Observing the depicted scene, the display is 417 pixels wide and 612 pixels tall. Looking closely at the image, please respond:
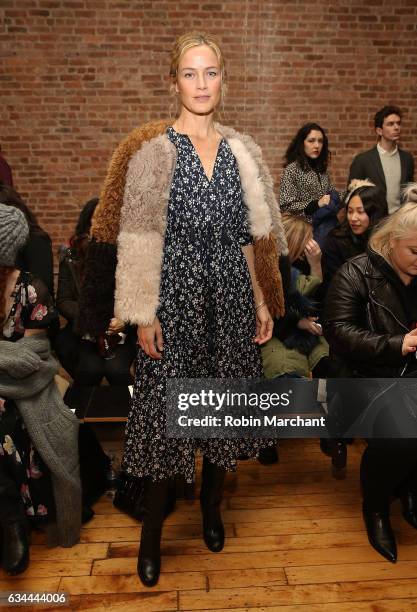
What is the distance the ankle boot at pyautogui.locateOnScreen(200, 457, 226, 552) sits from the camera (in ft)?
6.40

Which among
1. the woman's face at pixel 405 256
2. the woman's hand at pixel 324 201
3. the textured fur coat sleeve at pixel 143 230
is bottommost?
the woman's hand at pixel 324 201

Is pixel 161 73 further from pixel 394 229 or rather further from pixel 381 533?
pixel 381 533

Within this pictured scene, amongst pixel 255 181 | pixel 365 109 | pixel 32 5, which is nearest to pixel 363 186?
pixel 255 181

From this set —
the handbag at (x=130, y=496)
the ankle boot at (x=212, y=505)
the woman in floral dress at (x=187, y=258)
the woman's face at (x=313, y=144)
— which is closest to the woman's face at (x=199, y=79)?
the woman in floral dress at (x=187, y=258)

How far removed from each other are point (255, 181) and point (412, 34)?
4.17m

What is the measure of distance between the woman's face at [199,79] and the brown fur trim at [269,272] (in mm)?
428

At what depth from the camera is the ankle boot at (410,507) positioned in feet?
7.12

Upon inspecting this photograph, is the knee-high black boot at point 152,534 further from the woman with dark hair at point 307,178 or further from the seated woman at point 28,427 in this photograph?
the woman with dark hair at point 307,178

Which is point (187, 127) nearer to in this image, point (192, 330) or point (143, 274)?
point (143, 274)

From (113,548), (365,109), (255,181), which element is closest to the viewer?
(255,181)

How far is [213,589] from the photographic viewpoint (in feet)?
6.03

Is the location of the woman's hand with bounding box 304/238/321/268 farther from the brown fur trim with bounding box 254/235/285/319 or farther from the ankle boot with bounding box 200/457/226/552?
the ankle boot with bounding box 200/457/226/552

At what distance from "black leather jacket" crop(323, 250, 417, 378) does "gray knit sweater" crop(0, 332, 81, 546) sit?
1.00 metres

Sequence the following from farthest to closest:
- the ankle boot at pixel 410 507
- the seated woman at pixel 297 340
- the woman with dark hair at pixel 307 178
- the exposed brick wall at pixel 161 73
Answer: the exposed brick wall at pixel 161 73 < the woman with dark hair at pixel 307 178 < the seated woman at pixel 297 340 < the ankle boot at pixel 410 507
